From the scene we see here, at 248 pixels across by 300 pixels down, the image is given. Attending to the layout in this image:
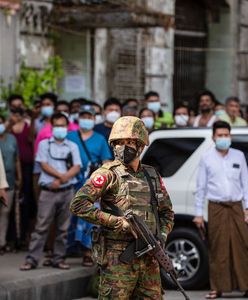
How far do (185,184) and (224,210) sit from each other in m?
0.75

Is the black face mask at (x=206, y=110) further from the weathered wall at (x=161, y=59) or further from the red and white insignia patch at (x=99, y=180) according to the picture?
the red and white insignia patch at (x=99, y=180)

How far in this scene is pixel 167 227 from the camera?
7820mm

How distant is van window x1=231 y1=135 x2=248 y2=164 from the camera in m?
11.5

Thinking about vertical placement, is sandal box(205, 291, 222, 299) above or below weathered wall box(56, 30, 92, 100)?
below

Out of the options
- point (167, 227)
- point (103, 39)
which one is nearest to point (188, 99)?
point (103, 39)

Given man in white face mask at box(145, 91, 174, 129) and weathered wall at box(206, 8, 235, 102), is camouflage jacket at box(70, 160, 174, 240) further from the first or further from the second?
weathered wall at box(206, 8, 235, 102)

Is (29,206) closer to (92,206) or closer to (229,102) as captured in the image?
(229,102)

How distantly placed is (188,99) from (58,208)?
1035cm

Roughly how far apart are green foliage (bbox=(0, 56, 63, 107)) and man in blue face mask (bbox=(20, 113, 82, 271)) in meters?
3.78

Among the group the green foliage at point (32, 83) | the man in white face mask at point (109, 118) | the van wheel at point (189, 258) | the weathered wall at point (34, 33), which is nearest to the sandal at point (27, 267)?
the van wheel at point (189, 258)

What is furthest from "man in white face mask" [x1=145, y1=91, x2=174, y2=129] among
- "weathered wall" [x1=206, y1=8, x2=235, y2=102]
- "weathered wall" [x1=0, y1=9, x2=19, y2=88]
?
"weathered wall" [x1=206, y1=8, x2=235, y2=102]

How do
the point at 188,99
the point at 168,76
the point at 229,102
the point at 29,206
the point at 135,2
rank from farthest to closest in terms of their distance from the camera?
1. the point at 188,99
2. the point at 168,76
3. the point at 135,2
4. the point at 229,102
5. the point at 29,206

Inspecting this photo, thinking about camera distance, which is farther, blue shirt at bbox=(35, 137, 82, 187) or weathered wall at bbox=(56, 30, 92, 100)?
weathered wall at bbox=(56, 30, 92, 100)

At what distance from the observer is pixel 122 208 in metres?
7.60
